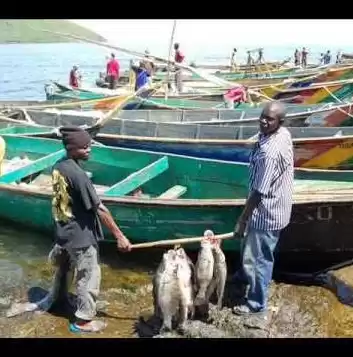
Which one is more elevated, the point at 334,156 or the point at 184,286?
the point at 334,156

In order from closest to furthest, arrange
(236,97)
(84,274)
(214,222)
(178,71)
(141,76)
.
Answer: (84,274) < (214,222) < (236,97) < (141,76) < (178,71)

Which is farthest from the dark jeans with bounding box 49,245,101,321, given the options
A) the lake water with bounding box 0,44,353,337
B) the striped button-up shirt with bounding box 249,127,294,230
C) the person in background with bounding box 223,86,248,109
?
the person in background with bounding box 223,86,248,109

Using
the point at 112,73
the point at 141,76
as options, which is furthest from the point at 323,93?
the point at 112,73

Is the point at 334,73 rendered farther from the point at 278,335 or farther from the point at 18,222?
the point at 278,335

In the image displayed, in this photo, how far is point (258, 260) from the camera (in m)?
4.62

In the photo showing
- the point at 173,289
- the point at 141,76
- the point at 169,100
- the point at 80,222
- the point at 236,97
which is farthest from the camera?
the point at 141,76

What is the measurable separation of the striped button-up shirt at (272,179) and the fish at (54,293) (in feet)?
5.92

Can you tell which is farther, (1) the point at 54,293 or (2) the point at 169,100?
(2) the point at 169,100

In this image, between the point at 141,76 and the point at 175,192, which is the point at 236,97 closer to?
the point at 141,76

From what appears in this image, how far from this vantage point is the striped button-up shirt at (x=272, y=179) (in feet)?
14.2

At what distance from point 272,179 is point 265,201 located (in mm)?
203

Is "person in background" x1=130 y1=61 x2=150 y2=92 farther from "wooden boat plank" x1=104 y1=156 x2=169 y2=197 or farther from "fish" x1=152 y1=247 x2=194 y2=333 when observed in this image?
"fish" x1=152 y1=247 x2=194 y2=333

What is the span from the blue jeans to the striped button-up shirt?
0.32ft

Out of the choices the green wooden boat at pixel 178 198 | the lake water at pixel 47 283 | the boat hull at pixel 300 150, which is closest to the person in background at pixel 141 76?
the green wooden boat at pixel 178 198
